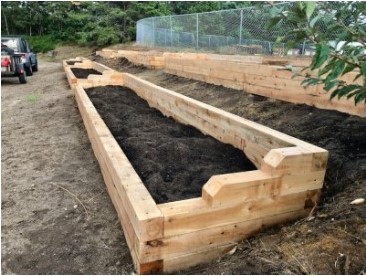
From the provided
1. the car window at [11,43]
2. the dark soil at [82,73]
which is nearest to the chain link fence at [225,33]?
the dark soil at [82,73]

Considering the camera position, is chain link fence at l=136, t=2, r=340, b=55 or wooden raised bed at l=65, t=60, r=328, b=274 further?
chain link fence at l=136, t=2, r=340, b=55

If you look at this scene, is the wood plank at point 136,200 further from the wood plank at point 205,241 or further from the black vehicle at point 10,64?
the black vehicle at point 10,64

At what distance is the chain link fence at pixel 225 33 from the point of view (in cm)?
1082

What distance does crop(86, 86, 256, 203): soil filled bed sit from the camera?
8.75 ft

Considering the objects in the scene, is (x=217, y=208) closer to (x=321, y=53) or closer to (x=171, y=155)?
(x=321, y=53)

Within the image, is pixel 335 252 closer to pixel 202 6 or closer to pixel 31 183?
pixel 31 183

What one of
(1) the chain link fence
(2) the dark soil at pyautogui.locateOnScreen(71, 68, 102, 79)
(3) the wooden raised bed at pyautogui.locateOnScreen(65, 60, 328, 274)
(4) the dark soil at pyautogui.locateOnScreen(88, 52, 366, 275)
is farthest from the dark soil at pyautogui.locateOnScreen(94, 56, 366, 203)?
(2) the dark soil at pyautogui.locateOnScreen(71, 68, 102, 79)

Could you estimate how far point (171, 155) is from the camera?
3.27 m

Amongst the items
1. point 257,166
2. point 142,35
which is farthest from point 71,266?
point 142,35

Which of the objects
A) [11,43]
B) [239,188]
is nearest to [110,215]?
[239,188]

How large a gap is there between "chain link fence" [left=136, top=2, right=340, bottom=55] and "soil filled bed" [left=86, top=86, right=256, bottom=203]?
183 inches

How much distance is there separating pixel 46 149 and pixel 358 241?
389cm

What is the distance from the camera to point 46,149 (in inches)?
178

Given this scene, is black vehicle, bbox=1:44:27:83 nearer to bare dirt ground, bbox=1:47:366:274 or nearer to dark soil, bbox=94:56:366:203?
bare dirt ground, bbox=1:47:366:274
